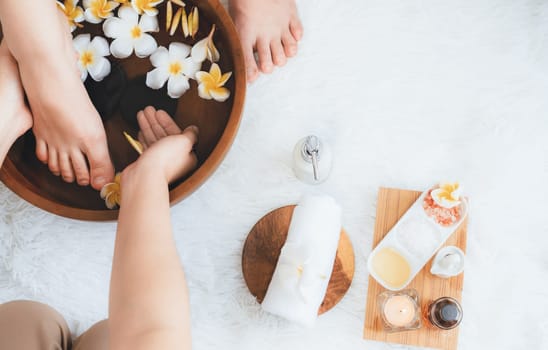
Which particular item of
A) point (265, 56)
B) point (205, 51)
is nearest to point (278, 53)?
point (265, 56)

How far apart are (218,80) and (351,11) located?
30 cm

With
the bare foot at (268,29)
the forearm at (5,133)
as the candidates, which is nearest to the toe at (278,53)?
the bare foot at (268,29)

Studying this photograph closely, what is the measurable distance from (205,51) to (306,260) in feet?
1.22

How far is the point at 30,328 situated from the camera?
79 centimetres

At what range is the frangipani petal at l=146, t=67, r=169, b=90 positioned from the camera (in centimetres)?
87

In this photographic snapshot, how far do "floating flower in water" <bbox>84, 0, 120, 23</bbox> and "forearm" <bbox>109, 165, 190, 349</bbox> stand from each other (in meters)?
0.33

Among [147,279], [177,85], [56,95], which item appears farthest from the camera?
[177,85]

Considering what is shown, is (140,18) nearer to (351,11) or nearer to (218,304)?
(351,11)

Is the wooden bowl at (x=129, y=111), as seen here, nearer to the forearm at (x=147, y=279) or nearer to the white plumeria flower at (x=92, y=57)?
the white plumeria flower at (x=92, y=57)

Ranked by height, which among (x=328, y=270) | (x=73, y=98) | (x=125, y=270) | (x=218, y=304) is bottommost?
(x=218, y=304)

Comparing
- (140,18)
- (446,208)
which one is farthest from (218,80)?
(446,208)

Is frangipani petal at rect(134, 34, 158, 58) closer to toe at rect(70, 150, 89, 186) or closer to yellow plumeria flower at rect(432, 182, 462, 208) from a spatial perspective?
toe at rect(70, 150, 89, 186)

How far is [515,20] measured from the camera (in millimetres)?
958

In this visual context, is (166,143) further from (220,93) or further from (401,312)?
(401,312)
